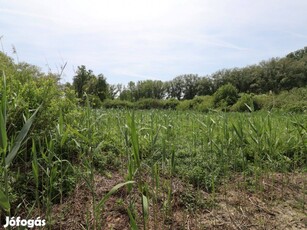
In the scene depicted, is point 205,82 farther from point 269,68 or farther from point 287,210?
point 287,210

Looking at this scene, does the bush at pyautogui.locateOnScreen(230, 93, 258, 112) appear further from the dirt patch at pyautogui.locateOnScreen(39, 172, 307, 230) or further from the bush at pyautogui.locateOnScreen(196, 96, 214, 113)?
the bush at pyautogui.locateOnScreen(196, 96, 214, 113)

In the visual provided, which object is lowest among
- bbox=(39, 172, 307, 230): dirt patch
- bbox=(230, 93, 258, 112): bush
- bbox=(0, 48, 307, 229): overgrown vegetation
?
bbox=(39, 172, 307, 230): dirt patch

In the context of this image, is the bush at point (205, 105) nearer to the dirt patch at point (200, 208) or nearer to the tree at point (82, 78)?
the tree at point (82, 78)

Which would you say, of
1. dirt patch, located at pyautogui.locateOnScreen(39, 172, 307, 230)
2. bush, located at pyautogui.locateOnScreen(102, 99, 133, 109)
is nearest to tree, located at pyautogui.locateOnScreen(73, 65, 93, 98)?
bush, located at pyautogui.locateOnScreen(102, 99, 133, 109)

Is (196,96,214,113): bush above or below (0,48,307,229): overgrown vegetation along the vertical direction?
above

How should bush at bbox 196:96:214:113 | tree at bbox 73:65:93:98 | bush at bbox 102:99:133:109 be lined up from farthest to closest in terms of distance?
bush at bbox 196:96:214:113, tree at bbox 73:65:93:98, bush at bbox 102:99:133:109

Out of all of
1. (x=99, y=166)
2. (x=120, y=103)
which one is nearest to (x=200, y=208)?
(x=99, y=166)

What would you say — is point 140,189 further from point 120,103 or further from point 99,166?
point 120,103

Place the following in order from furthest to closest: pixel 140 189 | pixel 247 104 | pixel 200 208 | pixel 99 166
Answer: pixel 247 104 < pixel 99 166 < pixel 200 208 < pixel 140 189

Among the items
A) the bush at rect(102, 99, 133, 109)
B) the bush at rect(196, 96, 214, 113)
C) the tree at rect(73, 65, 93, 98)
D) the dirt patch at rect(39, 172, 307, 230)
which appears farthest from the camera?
the bush at rect(196, 96, 214, 113)

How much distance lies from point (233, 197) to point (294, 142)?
1884mm

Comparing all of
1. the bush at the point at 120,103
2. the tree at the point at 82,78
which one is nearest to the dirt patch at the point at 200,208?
the bush at the point at 120,103

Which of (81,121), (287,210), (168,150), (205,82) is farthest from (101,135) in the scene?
(205,82)

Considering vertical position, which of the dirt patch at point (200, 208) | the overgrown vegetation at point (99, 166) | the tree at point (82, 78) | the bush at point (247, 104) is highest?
the tree at point (82, 78)
